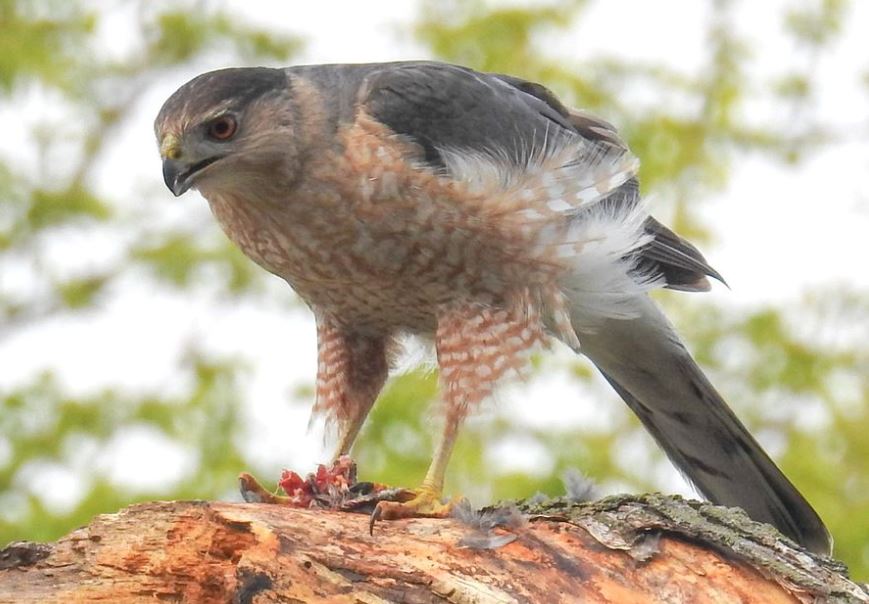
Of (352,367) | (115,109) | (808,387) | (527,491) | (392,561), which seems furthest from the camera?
(115,109)

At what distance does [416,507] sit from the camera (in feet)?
14.1

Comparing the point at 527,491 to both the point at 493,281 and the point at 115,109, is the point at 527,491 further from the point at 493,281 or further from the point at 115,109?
the point at 115,109

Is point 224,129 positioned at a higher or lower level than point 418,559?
higher

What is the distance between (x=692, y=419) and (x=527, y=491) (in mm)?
3237

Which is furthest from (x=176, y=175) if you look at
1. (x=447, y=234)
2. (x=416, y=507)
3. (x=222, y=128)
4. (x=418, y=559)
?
(x=418, y=559)

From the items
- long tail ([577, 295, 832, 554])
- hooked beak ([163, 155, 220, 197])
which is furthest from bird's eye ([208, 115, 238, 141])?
long tail ([577, 295, 832, 554])

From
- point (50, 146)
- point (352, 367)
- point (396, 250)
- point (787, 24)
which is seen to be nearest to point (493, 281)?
point (396, 250)

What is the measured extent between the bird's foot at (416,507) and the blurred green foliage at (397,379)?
4.28 metres

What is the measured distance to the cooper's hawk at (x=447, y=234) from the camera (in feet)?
15.9

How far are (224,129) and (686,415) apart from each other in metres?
2.31

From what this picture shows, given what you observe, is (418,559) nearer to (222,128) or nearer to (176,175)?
(176,175)

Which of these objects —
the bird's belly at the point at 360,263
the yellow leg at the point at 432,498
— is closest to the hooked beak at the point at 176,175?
the bird's belly at the point at 360,263

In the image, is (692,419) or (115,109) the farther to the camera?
(115,109)

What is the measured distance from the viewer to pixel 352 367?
18.1 ft
